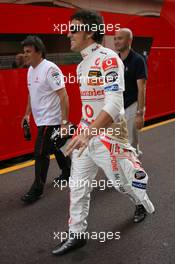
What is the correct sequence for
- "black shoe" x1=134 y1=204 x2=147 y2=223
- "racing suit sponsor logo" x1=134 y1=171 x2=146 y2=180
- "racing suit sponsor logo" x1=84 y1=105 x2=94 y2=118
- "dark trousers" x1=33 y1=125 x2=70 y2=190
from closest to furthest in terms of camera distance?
A: "racing suit sponsor logo" x1=84 y1=105 x2=94 y2=118 → "racing suit sponsor logo" x1=134 y1=171 x2=146 y2=180 → "black shoe" x1=134 y1=204 x2=147 y2=223 → "dark trousers" x1=33 y1=125 x2=70 y2=190

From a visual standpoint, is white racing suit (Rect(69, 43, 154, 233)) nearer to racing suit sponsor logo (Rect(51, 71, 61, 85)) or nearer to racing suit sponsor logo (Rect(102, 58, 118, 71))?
racing suit sponsor logo (Rect(102, 58, 118, 71))

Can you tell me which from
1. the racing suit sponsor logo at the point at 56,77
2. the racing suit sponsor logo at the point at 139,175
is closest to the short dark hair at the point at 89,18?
the racing suit sponsor logo at the point at 139,175

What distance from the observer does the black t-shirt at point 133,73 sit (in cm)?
398

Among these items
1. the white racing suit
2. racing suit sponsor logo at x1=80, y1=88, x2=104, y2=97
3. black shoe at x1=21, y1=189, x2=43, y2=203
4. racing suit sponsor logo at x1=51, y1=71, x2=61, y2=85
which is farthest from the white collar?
black shoe at x1=21, y1=189, x2=43, y2=203

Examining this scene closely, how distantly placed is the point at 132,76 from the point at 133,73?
→ 0.04 metres

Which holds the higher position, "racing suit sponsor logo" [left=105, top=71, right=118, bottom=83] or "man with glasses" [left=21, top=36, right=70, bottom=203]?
"racing suit sponsor logo" [left=105, top=71, right=118, bottom=83]

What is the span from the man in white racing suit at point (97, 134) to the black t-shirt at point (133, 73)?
1417mm

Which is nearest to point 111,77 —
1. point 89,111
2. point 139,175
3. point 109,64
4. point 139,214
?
point 109,64

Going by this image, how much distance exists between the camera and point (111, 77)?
2348 mm

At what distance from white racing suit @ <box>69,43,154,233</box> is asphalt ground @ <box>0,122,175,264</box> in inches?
11.0

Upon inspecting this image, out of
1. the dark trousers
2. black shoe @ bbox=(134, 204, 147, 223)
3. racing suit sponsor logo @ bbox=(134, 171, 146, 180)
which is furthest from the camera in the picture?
the dark trousers

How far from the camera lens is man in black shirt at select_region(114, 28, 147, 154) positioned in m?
3.98

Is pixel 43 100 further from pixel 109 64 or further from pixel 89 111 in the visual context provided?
pixel 109 64

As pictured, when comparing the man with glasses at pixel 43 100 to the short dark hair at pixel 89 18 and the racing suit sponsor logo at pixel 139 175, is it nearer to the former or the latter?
the racing suit sponsor logo at pixel 139 175
